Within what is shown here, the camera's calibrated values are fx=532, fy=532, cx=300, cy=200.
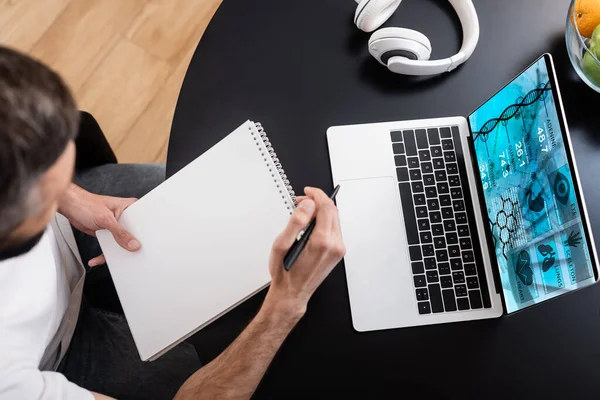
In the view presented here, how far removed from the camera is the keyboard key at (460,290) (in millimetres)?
889

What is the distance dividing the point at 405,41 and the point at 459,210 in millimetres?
305

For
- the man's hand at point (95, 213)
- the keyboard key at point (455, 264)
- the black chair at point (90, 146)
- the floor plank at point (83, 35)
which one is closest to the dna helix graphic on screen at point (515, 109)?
the keyboard key at point (455, 264)

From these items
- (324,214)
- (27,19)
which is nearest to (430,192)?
(324,214)

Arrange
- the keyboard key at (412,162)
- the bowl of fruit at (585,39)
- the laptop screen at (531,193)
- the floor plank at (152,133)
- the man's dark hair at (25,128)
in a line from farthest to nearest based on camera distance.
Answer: the floor plank at (152,133)
the keyboard key at (412,162)
the bowl of fruit at (585,39)
the laptop screen at (531,193)
the man's dark hair at (25,128)

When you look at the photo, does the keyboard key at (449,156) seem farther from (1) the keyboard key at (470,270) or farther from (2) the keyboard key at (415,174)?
(1) the keyboard key at (470,270)

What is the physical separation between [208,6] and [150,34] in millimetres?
209

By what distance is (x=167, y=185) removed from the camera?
0.89 metres

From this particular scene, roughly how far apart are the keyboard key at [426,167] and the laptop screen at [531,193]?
0.28 ft

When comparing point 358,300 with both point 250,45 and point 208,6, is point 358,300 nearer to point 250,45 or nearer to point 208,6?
point 250,45

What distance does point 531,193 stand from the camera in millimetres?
796

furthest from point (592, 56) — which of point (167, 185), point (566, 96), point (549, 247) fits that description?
point (167, 185)

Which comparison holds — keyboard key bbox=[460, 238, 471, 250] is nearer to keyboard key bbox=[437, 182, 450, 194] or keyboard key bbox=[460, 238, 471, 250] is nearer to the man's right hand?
keyboard key bbox=[437, 182, 450, 194]

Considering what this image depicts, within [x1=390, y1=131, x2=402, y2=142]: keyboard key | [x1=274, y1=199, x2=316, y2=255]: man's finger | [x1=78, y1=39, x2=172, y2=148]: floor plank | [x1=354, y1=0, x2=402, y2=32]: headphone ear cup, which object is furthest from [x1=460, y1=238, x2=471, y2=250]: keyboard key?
[x1=78, y1=39, x2=172, y2=148]: floor plank

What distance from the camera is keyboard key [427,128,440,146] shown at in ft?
3.12
